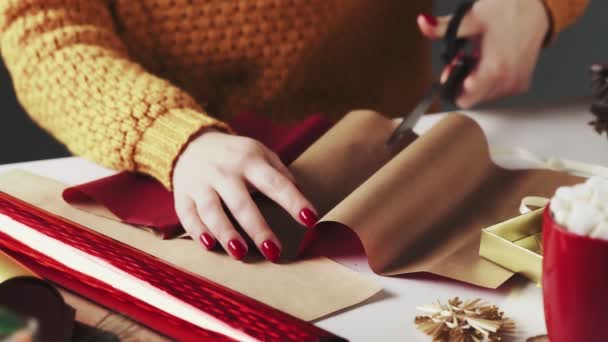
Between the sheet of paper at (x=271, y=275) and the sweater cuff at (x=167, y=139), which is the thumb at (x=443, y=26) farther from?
the sheet of paper at (x=271, y=275)

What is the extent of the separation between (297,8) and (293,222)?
44 cm

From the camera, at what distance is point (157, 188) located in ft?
2.31

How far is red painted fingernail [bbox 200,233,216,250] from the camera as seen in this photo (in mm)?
582

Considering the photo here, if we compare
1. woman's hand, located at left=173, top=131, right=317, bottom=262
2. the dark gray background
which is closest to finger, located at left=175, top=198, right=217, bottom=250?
woman's hand, located at left=173, top=131, right=317, bottom=262

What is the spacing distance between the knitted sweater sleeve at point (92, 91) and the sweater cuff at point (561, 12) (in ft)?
1.62

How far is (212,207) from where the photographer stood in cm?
60

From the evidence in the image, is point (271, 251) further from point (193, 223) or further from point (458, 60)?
point (458, 60)

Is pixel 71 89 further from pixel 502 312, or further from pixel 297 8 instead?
pixel 502 312

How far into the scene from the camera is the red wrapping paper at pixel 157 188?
63cm

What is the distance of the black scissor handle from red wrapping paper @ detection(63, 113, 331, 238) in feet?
0.56

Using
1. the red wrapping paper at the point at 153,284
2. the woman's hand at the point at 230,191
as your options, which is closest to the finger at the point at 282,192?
the woman's hand at the point at 230,191

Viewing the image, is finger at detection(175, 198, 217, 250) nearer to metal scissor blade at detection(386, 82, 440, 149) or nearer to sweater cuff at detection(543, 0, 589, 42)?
metal scissor blade at detection(386, 82, 440, 149)

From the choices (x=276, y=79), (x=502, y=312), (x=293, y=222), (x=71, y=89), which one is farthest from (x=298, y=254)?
(x=276, y=79)

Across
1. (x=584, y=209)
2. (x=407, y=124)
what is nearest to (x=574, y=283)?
(x=584, y=209)
